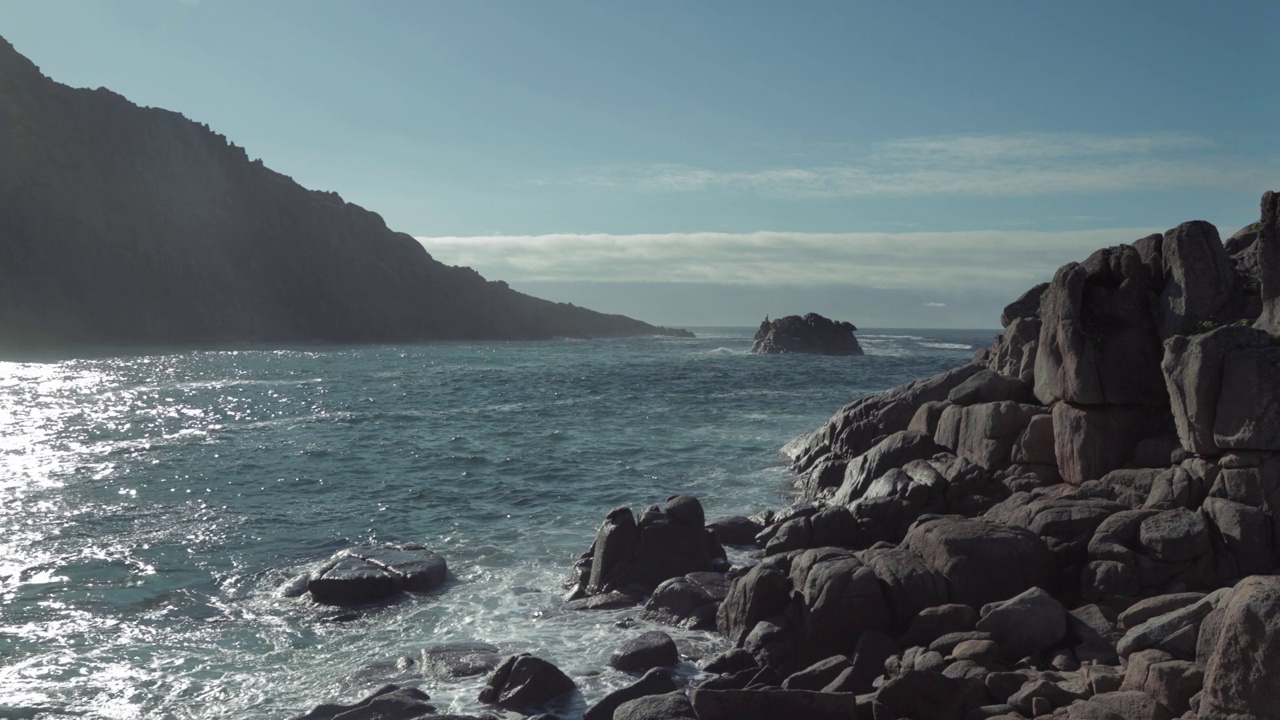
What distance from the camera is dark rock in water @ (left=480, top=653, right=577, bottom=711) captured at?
46.5 ft

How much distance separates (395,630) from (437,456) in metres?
20.9

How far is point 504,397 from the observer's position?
63656 mm

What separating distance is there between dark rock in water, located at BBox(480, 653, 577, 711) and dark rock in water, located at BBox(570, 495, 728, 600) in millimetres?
5163

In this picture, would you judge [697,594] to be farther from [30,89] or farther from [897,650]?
[30,89]

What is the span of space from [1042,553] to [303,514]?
20386 mm

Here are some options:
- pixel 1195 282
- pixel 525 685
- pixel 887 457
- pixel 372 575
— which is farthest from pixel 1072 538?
pixel 372 575

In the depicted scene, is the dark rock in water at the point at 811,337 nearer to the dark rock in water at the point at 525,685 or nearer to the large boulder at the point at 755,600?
the large boulder at the point at 755,600

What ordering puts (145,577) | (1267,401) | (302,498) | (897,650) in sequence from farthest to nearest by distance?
(302,498)
(145,577)
(1267,401)
(897,650)

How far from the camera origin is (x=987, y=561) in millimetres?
15781

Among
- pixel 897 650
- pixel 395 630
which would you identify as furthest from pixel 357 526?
pixel 897 650

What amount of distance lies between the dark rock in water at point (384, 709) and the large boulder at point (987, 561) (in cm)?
846

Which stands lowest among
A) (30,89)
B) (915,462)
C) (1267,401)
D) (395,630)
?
(395,630)

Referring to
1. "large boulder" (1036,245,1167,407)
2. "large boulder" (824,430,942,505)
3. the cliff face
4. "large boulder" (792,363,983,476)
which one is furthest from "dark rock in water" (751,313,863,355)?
"large boulder" (1036,245,1167,407)

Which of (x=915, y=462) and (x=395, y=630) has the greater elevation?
(x=915, y=462)
